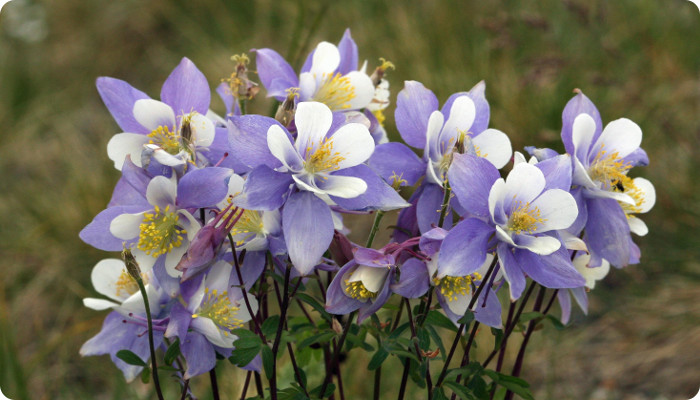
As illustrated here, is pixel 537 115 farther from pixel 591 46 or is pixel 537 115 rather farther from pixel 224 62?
pixel 224 62

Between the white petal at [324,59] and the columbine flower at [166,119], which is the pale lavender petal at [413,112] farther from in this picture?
the columbine flower at [166,119]

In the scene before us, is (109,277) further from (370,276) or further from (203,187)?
(370,276)

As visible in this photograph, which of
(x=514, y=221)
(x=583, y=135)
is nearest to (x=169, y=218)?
(x=514, y=221)

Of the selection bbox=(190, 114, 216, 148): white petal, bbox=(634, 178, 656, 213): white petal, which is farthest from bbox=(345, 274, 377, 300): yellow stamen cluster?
bbox=(634, 178, 656, 213): white petal

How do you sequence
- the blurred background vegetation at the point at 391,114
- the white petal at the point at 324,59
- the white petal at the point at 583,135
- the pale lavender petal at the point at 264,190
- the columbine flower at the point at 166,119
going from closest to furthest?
the pale lavender petal at the point at 264,190 < the columbine flower at the point at 166,119 < the white petal at the point at 583,135 < the white petal at the point at 324,59 < the blurred background vegetation at the point at 391,114

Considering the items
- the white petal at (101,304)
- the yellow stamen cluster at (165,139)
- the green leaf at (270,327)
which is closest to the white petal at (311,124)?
the yellow stamen cluster at (165,139)
